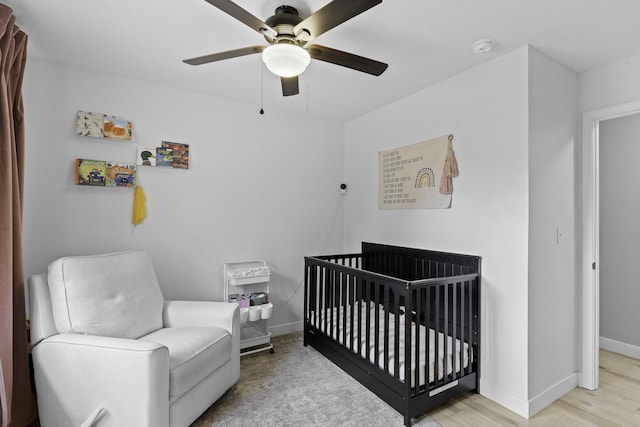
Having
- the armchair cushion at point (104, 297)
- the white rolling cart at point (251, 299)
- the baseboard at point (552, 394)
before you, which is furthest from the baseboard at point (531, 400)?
the armchair cushion at point (104, 297)

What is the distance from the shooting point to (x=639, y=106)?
6.84 ft

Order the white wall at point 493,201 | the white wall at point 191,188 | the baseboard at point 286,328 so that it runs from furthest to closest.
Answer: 1. the baseboard at point 286,328
2. the white wall at point 191,188
3. the white wall at point 493,201

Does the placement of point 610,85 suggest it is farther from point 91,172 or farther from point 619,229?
point 91,172

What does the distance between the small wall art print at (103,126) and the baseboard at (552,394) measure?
3.50 meters

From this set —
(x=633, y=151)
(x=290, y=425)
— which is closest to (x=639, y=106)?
(x=633, y=151)

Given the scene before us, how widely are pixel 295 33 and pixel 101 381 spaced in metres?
2.01

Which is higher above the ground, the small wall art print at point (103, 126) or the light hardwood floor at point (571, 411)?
the small wall art print at point (103, 126)

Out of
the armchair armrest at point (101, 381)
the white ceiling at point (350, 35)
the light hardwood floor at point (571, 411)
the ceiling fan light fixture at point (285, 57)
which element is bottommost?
the light hardwood floor at point (571, 411)

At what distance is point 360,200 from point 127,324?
2.43 m

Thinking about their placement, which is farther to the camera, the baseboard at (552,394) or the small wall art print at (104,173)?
the small wall art print at (104,173)

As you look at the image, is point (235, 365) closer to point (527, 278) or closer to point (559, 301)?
point (527, 278)

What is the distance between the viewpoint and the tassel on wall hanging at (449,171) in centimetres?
245

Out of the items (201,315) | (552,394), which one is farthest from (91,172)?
(552,394)

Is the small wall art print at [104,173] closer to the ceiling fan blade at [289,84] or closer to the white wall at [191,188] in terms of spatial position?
the white wall at [191,188]
